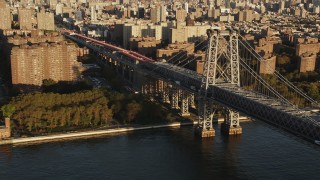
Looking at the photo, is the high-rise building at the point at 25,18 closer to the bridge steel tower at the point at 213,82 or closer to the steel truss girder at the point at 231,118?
the bridge steel tower at the point at 213,82

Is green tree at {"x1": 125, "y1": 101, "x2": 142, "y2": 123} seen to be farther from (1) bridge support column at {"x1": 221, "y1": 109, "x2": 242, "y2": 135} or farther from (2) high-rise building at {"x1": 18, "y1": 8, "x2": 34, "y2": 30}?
(2) high-rise building at {"x1": 18, "y1": 8, "x2": 34, "y2": 30}

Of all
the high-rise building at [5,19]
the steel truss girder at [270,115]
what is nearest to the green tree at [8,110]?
the steel truss girder at [270,115]

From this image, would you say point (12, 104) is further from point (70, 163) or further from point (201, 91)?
point (201, 91)

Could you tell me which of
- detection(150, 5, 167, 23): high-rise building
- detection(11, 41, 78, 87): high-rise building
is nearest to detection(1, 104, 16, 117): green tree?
detection(11, 41, 78, 87): high-rise building

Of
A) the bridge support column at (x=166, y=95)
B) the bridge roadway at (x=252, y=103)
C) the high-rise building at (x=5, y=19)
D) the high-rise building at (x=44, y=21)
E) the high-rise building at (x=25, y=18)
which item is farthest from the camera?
the high-rise building at (x=44, y=21)

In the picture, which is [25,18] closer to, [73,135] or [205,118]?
[73,135]
